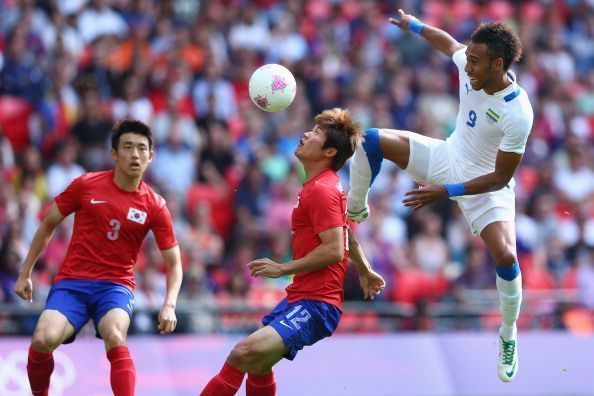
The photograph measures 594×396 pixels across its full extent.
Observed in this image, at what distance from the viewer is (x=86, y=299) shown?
908 centimetres

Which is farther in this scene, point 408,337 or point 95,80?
point 95,80

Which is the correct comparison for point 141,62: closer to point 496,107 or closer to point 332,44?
point 332,44

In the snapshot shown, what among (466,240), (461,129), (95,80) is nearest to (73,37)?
(95,80)

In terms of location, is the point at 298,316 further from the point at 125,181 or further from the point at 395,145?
the point at 395,145

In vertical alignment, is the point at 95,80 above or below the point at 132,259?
above

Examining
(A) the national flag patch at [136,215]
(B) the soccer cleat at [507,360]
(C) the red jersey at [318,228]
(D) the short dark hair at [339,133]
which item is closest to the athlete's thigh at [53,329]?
(A) the national flag patch at [136,215]

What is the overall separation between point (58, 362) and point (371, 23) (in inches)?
365

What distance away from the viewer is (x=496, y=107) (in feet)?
30.3

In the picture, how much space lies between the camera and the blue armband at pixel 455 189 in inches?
355

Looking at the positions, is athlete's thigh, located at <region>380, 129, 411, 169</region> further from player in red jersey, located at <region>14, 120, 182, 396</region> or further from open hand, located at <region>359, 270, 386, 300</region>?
player in red jersey, located at <region>14, 120, 182, 396</region>

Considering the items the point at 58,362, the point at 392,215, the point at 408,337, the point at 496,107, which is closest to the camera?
the point at 496,107

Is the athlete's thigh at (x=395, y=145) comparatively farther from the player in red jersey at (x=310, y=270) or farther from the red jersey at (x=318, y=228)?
the red jersey at (x=318, y=228)

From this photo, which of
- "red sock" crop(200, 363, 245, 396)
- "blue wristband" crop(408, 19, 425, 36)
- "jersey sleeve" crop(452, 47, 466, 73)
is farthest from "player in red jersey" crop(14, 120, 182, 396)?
"jersey sleeve" crop(452, 47, 466, 73)

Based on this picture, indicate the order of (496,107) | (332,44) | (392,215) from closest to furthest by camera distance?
1. (496,107)
2. (392,215)
3. (332,44)
